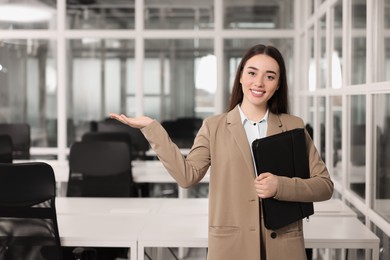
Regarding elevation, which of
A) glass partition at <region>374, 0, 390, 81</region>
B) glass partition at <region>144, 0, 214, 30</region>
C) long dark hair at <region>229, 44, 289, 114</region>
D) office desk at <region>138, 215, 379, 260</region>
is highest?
glass partition at <region>144, 0, 214, 30</region>

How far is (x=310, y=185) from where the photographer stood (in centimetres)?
196

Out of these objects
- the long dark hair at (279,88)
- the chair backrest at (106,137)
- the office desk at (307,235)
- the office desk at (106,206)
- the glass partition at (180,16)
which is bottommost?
the office desk at (307,235)

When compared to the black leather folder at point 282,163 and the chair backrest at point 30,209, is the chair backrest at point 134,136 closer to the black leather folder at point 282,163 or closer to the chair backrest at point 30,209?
the chair backrest at point 30,209

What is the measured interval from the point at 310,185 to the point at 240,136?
0.28 meters

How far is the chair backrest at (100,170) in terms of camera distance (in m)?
4.19

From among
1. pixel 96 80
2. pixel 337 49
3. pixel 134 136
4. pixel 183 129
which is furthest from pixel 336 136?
pixel 96 80

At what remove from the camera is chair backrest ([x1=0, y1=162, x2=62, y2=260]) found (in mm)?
2676

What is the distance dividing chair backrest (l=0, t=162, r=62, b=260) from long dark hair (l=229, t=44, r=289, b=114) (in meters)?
1.00

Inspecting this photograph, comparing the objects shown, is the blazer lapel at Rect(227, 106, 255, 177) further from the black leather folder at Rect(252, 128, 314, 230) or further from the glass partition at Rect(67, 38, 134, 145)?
the glass partition at Rect(67, 38, 134, 145)

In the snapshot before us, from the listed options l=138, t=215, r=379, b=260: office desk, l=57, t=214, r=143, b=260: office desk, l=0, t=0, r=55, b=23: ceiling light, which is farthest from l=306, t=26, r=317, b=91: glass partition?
l=0, t=0, r=55, b=23: ceiling light

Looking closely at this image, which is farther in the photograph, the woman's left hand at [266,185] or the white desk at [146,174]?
the white desk at [146,174]

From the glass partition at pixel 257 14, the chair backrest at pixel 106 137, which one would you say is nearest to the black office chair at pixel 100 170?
the chair backrest at pixel 106 137

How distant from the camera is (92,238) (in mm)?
2732

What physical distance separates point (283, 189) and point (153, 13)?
16.1ft
